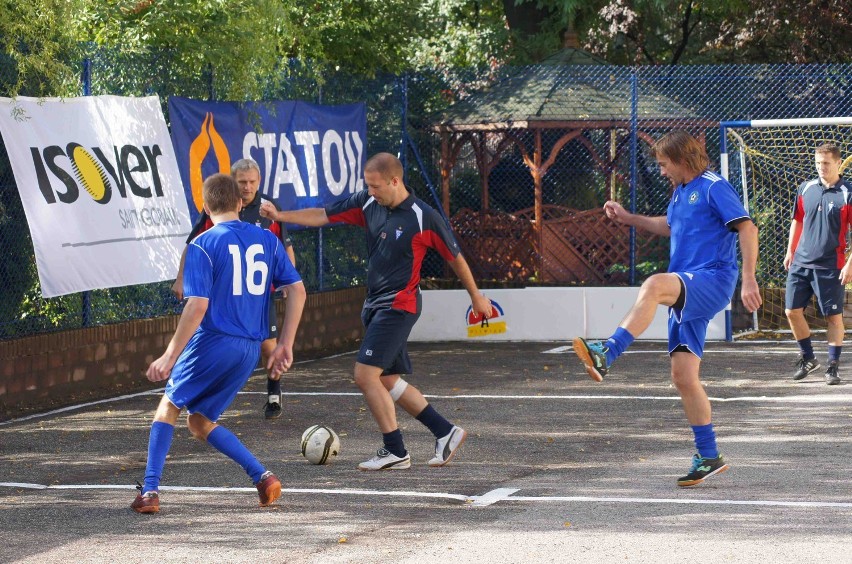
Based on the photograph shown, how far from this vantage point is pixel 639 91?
57.8 feet

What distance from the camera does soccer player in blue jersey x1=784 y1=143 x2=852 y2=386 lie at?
12234 mm

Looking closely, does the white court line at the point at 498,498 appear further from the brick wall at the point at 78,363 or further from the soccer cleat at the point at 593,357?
the brick wall at the point at 78,363

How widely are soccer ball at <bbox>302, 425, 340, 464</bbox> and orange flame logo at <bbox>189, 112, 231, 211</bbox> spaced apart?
5086 mm

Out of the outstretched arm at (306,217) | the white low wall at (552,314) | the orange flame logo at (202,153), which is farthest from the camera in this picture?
the white low wall at (552,314)

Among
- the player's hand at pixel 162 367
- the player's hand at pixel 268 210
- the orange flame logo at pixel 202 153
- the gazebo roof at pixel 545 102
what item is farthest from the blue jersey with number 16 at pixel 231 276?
the gazebo roof at pixel 545 102

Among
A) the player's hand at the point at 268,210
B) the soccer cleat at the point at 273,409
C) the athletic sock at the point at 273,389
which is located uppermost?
the player's hand at the point at 268,210

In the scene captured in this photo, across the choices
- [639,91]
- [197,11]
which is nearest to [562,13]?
[639,91]

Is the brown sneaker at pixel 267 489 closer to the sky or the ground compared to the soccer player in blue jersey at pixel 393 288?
closer to the ground

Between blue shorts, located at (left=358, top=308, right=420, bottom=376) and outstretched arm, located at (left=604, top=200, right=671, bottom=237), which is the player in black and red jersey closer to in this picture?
blue shorts, located at (left=358, top=308, right=420, bottom=376)

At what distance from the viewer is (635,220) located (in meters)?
8.41

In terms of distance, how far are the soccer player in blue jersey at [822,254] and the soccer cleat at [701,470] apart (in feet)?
14.7

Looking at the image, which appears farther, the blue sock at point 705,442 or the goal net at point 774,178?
the goal net at point 774,178

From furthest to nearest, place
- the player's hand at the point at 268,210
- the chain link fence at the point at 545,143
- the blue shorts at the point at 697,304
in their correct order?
the chain link fence at the point at 545,143 < the player's hand at the point at 268,210 < the blue shorts at the point at 697,304

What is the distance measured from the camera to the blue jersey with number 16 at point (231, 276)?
7096mm
